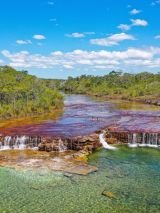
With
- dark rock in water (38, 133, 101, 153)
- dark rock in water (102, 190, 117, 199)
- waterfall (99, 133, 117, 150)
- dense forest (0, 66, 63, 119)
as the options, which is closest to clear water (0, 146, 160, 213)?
dark rock in water (102, 190, 117, 199)

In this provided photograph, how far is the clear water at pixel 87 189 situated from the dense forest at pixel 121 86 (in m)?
74.6

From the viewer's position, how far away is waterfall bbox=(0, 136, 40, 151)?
35.3 m

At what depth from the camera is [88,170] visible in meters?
26.4

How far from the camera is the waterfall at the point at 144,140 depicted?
36.5 metres

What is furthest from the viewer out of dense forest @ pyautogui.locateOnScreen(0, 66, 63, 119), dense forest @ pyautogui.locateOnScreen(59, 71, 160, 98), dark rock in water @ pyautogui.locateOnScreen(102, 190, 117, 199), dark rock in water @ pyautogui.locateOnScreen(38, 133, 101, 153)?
dense forest @ pyautogui.locateOnScreen(59, 71, 160, 98)

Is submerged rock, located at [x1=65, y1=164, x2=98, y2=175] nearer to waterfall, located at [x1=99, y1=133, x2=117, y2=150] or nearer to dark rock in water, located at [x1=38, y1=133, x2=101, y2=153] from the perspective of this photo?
dark rock in water, located at [x1=38, y1=133, x2=101, y2=153]

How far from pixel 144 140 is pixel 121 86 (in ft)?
322

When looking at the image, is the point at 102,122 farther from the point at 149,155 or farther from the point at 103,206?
the point at 103,206

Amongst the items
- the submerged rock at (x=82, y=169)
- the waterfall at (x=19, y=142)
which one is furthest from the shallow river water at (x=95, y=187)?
the waterfall at (x=19, y=142)

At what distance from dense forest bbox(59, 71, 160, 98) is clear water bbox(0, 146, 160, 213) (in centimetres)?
7457

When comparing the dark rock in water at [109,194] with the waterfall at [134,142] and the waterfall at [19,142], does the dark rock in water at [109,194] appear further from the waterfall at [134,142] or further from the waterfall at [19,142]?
the waterfall at [19,142]

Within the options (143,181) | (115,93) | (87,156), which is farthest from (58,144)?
(115,93)

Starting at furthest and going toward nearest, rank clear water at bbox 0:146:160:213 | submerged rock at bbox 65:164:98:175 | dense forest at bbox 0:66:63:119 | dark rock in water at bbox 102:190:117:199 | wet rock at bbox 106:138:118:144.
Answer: dense forest at bbox 0:66:63:119, wet rock at bbox 106:138:118:144, submerged rock at bbox 65:164:98:175, dark rock in water at bbox 102:190:117:199, clear water at bbox 0:146:160:213

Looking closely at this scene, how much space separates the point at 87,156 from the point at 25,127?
1546 cm
